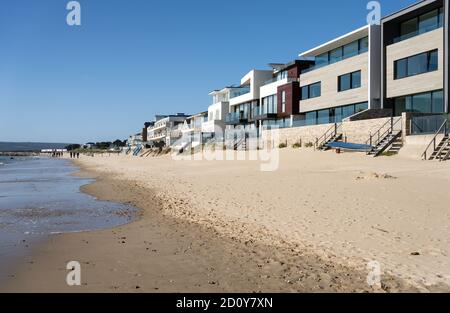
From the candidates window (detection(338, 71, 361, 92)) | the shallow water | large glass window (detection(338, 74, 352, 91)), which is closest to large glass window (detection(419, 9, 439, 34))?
window (detection(338, 71, 361, 92))

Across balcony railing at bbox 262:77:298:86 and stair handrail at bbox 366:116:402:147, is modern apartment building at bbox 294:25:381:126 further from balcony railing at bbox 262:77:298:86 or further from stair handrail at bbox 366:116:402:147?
stair handrail at bbox 366:116:402:147

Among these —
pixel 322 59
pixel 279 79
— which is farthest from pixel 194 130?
pixel 322 59

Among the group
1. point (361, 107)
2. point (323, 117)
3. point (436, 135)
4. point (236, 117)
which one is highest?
point (236, 117)

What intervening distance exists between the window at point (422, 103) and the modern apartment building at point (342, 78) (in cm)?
192

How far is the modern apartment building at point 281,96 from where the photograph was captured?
155 ft

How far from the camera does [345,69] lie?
38.8m

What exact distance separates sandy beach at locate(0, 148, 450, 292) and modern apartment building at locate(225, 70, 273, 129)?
4117 cm

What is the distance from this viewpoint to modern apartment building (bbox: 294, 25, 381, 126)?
3566cm

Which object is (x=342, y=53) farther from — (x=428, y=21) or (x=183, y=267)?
(x=183, y=267)

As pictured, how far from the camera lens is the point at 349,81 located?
38.5 m

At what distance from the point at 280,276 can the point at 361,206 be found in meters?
6.27

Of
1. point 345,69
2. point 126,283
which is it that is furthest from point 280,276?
point 345,69

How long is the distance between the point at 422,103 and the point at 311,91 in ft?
48.2
